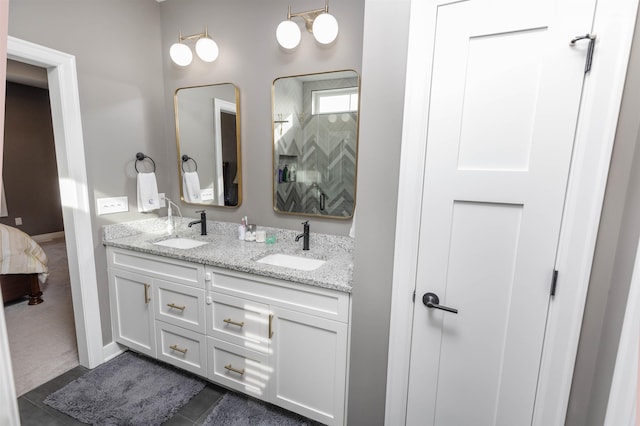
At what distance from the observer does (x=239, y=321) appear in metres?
1.77

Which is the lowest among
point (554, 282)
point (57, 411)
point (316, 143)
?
point (57, 411)

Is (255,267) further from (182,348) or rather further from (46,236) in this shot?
(46,236)

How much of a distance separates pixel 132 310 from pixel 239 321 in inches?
37.6

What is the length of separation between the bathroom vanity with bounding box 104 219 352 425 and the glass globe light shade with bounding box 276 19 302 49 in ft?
4.03

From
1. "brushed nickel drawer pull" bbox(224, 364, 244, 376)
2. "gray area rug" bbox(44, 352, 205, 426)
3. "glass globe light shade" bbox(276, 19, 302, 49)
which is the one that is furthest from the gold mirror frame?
"gray area rug" bbox(44, 352, 205, 426)

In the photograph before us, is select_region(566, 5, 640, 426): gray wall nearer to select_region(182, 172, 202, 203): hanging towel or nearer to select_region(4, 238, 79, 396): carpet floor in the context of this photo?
select_region(182, 172, 202, 203): hanging towel

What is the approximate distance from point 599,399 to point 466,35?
1317 mm

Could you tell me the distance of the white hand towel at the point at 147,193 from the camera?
236 centimetres

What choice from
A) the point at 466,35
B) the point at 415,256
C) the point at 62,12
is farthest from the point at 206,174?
the point at 466,35

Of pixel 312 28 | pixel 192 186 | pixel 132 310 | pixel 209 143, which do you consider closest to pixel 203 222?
pixel 192 186

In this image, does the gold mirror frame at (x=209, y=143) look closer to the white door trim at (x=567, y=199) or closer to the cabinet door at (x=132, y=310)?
the cabinet door at (x=132, y=310)

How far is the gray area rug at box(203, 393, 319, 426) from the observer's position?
1.75 meters

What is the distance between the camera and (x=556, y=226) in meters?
1.11

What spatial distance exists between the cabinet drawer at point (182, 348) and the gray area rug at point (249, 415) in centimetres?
24
